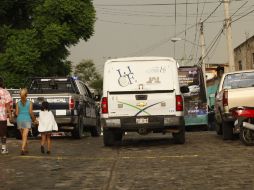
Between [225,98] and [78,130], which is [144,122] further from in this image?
[78,130]

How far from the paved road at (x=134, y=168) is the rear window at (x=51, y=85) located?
5.46m

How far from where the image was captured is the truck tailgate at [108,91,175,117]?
15.7 m

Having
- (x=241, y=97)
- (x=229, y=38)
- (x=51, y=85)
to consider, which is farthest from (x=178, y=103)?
(x=229, y=38)

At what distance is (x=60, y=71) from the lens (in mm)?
36281

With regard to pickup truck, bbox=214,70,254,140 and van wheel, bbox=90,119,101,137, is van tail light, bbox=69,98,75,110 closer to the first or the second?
van wheel, bbox=90,119,101,137

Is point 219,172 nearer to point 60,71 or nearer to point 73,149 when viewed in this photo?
point 73,149

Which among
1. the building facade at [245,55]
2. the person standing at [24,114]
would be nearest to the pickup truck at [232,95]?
the person standing at [24,114]

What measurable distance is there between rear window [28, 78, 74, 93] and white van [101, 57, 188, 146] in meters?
5.34

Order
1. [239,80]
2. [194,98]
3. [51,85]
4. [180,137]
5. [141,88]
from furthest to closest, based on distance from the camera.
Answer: [194,98] → [51,85] → [239,80] → [180,137] → [141,88]

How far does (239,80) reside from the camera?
56.6 feet

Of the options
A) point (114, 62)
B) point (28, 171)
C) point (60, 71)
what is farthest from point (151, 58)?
point (60, 71)

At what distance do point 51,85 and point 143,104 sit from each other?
629 cm

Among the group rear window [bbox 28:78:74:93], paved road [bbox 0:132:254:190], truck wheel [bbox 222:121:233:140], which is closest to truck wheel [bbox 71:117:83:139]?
rear window [bbox 28:78:74:93]

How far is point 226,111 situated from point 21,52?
1891cm
